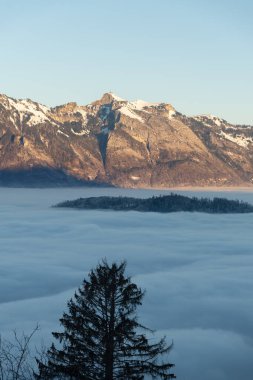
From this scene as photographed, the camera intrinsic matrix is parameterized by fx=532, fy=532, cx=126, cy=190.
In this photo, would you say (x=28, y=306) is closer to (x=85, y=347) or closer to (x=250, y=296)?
(x=250, y=296)

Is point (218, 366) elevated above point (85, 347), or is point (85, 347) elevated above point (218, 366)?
point (85, 347)

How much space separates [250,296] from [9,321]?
231ft

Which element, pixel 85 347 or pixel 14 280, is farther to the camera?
pixel 14 280

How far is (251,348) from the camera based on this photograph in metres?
107

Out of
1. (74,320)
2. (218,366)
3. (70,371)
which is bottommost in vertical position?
(218,366)

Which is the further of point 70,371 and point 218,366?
point 218,366

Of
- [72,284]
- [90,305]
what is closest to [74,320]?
[90,305]

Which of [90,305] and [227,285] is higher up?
[90,305]

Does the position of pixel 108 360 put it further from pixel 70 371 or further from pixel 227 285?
pixel 227 285

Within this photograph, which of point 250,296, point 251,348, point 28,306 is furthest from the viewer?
point 250,296

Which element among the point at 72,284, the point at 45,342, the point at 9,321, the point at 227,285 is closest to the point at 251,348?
the point at 45,342

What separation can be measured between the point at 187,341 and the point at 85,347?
7682 centimetres

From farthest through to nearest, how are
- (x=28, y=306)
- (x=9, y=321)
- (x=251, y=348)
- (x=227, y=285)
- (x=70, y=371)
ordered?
(x=227, y=285), (x=28, y=306), (x=9, y=321), (x=251, y=348), (x=70, y=371)

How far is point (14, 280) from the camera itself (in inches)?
7160
